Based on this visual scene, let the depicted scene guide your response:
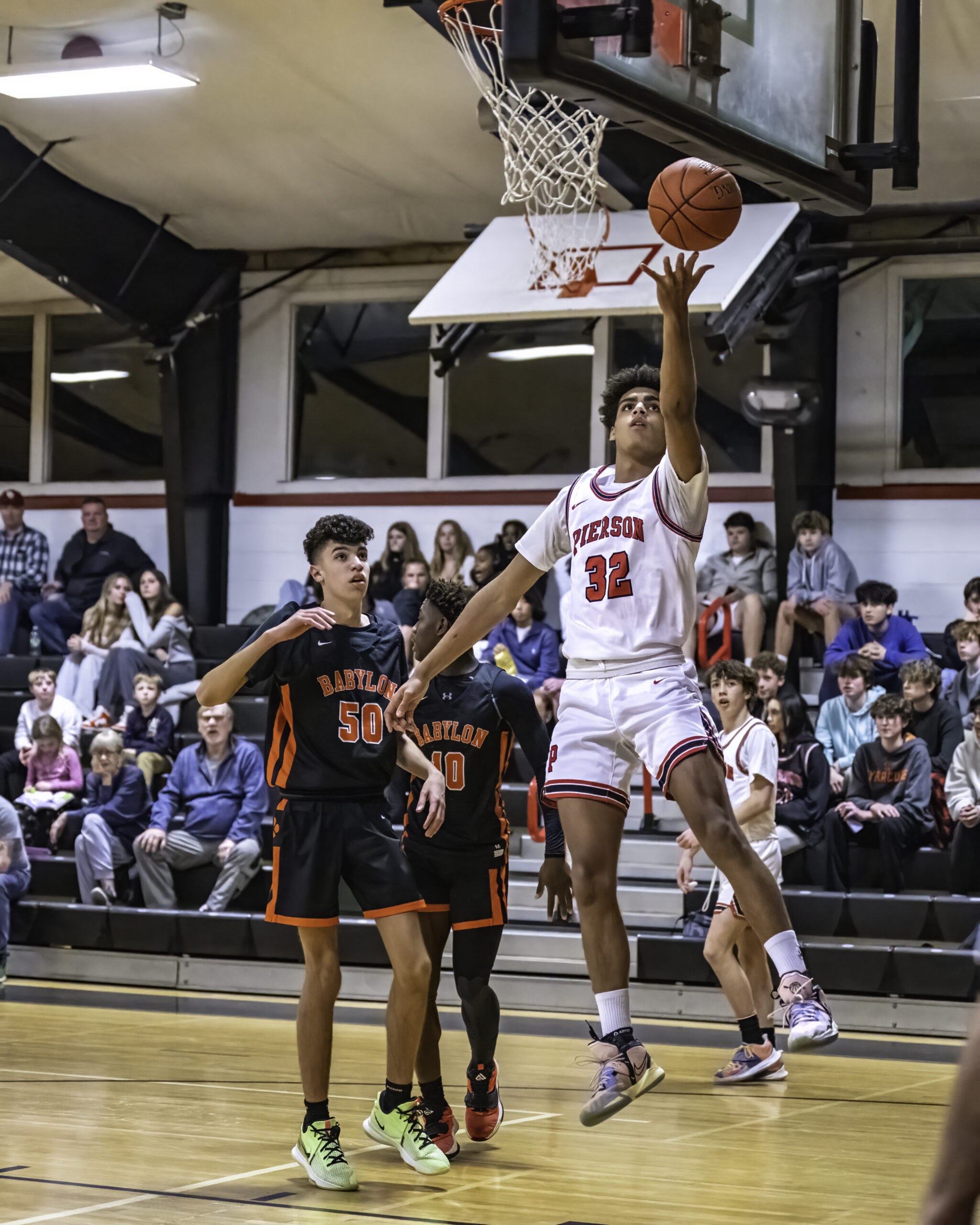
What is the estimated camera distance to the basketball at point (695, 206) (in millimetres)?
4348

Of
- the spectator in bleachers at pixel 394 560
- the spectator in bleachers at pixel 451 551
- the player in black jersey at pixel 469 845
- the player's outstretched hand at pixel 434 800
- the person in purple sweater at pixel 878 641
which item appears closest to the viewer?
the player's outstretched hand at pixel 434 800

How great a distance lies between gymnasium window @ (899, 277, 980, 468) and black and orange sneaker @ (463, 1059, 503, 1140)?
8629 millimetres

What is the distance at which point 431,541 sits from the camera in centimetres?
1390

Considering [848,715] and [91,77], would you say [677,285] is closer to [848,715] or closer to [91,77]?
[848,715]

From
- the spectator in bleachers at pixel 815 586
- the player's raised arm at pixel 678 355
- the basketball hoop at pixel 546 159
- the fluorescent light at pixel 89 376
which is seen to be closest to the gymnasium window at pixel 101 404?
the fluorescent light at pixel 89 376

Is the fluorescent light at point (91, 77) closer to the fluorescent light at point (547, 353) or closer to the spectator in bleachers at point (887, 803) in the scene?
the fluorescent light at point (547, 353)

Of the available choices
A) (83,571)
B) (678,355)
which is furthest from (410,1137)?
(83,571)

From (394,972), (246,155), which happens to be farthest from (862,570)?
(394,972)

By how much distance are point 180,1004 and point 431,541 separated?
223 inches

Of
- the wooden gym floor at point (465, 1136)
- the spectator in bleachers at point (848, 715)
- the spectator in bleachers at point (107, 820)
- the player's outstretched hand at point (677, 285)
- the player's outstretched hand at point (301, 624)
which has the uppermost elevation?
the player's outstretched hand at point (677, 285)

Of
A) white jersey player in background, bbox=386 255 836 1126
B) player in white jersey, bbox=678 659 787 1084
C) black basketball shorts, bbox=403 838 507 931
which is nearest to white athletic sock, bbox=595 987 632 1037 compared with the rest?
white jersey player in background, bbox=386 255 836 1126

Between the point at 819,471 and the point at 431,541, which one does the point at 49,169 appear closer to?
the point at 431,541

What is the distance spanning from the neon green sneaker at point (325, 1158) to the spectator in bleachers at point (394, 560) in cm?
820

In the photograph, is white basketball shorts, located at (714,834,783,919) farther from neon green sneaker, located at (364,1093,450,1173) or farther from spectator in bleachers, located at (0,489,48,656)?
spectator in bleachers, located at (0,489,48,656)
